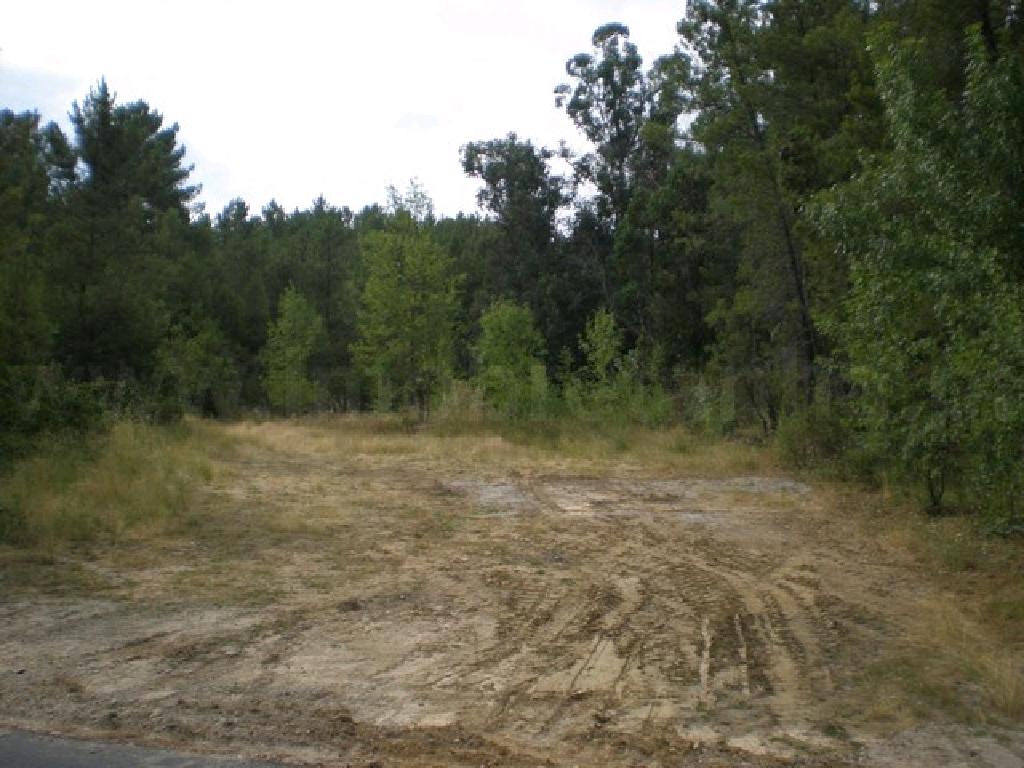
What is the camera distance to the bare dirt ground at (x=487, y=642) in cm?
544

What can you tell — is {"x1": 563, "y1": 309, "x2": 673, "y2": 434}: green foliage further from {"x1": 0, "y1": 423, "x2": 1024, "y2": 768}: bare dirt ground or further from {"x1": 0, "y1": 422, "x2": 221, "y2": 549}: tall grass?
{"x1": 0, "y1": 423, "x2": 1024, "y2": 768}: bare dirt ground

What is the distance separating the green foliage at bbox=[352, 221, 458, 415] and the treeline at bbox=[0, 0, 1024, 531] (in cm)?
11

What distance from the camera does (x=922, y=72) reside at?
35.4ft

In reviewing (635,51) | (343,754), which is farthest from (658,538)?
(635,51)

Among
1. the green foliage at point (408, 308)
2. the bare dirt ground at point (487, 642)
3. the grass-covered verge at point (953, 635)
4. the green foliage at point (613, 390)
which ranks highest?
the green foliage at point (408, 308)

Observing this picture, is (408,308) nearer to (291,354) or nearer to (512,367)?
(512,367)

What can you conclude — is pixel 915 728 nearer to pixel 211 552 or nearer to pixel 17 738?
pixel 17 738

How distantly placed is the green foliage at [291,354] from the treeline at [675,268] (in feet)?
0.59

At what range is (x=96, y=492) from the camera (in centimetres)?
1361

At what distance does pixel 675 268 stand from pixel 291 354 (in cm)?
2081

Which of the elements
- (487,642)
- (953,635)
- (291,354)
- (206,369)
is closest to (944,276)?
(953,635)

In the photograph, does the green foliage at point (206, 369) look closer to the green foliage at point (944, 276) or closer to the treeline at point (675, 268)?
the treeline at point (675, 268)

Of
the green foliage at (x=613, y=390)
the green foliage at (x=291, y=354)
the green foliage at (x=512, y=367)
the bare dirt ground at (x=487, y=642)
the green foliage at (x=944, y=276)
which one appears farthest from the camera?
the green foliage at (x=291, y=354)

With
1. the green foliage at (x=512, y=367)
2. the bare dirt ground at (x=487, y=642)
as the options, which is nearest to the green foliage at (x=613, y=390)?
the green foliage at (x=512, y=367)
